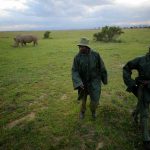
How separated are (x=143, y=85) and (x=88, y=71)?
1.48 m

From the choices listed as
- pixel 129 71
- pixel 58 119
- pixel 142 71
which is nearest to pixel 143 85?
pixel 142 71

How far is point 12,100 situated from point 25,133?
2.77 m

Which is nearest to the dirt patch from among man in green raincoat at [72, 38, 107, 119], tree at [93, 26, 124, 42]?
man in green raincoat at [72, 38, 107, 119]

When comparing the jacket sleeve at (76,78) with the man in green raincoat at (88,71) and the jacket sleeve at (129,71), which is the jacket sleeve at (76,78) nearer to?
the man in green raincoat at (88,71)

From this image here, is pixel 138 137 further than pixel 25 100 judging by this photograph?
No

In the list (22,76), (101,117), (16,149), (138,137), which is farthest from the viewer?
(22,76)

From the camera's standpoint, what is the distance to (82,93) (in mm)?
6945

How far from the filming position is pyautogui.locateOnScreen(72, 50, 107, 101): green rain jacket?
6.52 m

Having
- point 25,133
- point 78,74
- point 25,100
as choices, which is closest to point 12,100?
point 25,100

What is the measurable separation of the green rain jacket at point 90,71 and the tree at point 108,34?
26755 mm

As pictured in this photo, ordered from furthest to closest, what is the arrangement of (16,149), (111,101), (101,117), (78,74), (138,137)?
1. (111,101)
2. (101,117)
3. (78,74)
4. (138,137)
5. (16,149)

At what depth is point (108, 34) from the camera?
33.1m

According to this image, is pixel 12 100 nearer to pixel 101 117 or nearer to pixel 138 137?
pixel 101 117

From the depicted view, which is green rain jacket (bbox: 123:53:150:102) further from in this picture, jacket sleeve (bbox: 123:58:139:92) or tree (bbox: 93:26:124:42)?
tree (bbox: 93:26:124:42)
